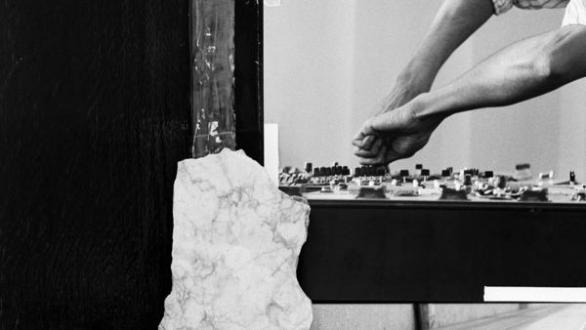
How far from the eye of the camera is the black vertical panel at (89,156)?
1862 mm

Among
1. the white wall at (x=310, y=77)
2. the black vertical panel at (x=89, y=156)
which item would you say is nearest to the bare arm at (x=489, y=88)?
the white wall at (x=310, y=77)

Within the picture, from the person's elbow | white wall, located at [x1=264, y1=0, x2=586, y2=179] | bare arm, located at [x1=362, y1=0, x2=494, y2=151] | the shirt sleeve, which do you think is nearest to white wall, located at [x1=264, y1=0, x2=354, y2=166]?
white wall, located at [x1=264, y1=0, x2=586, y2=179]

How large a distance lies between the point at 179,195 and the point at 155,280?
31 centimetres

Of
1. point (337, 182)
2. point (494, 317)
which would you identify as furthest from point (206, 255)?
point (494, 317)

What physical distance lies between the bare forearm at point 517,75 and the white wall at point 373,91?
0.03 meters

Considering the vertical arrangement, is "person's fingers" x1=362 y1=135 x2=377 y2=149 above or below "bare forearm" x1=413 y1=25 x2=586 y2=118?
below

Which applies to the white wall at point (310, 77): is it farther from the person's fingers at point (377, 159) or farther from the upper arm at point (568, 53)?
the upper arm at point (568, 53)

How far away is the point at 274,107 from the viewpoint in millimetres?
1985

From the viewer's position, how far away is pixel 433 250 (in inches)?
77.2

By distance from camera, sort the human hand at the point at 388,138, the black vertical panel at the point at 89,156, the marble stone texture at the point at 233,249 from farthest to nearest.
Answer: the human hand at the point at 388,138 → the black vertical panel at the point at 89,156 → the marble stone texture at the point at 233,249

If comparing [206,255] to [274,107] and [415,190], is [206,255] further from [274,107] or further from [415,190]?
[415,190]

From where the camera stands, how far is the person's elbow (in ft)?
6.23

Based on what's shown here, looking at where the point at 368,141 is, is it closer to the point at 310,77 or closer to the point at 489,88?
the point at 310,77

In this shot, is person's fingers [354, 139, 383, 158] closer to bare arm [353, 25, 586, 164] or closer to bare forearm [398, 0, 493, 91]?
bare arm [353, 25, 586, 164]
